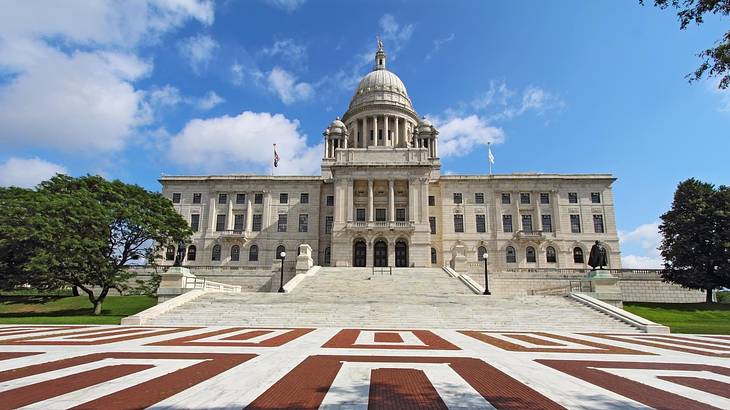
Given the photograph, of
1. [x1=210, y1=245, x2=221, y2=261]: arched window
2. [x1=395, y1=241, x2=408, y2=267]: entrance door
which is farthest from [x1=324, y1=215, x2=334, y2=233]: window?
[x1=210, y1=245, x2=221, y2=261]: arched window

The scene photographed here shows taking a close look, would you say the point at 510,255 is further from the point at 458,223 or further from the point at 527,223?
the point at 458,223

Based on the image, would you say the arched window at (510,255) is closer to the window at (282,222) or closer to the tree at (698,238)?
the tree at (698,238)

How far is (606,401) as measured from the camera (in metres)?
4.96

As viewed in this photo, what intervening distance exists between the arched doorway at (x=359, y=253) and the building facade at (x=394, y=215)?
0.41ft

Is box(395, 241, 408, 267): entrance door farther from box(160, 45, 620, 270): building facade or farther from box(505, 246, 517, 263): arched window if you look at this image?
box(505, 246, 517, 263): arched window

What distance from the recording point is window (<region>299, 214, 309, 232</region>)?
53719mm

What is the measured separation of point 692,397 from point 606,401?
4.29 ft

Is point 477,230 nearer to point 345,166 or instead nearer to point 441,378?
point 345,166

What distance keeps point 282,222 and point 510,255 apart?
29.5 metres

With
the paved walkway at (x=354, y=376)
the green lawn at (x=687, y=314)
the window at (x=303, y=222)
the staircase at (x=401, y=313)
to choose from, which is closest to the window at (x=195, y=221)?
the window at (x=303, y=222)

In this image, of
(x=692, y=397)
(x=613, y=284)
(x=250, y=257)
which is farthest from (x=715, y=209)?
(x=250, y=257)

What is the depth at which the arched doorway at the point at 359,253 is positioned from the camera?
160ft

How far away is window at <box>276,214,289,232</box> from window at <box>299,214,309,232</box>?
186 cm

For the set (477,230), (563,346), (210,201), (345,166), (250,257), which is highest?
(345,166)
